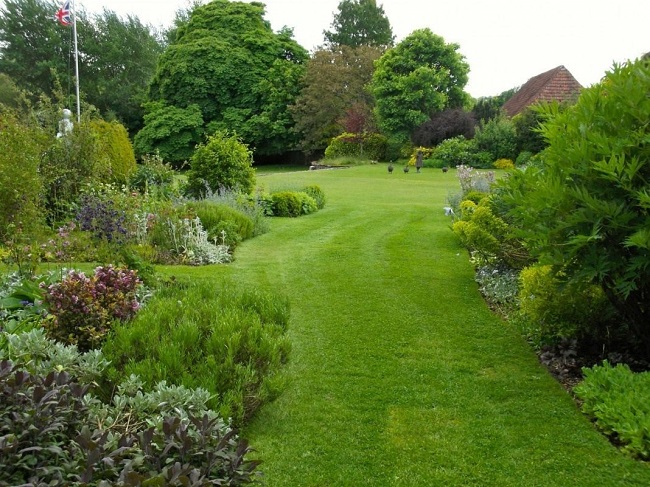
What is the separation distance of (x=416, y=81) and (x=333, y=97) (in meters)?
5.95

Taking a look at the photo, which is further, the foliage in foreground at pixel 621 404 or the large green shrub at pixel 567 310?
the large green shrub at pixel 567 310

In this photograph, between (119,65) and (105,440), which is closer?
(105,440)

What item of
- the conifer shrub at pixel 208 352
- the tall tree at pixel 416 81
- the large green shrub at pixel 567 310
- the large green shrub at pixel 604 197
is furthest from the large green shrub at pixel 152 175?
the tall tree at pixel 416 81

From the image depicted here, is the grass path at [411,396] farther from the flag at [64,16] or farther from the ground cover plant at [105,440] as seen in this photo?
the flag at [64,16]

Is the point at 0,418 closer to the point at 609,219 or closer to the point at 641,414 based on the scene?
the point at 641,414

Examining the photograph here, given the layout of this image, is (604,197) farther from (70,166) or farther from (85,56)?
(85,56)

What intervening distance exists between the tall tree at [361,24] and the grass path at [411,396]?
153 ft

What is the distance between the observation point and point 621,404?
3.18 metres

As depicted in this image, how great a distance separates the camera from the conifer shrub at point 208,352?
10.4 ft

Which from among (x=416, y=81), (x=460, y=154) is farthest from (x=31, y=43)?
→ (x=460, y=154)

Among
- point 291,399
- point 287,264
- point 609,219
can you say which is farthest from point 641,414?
point 287,264

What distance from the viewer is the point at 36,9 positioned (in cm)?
4456

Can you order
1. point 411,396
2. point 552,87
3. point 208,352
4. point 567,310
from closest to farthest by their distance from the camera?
point 208,352 → point 411,396 → point 567,310 → point 552,87

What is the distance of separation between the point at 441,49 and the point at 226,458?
33743 mm
